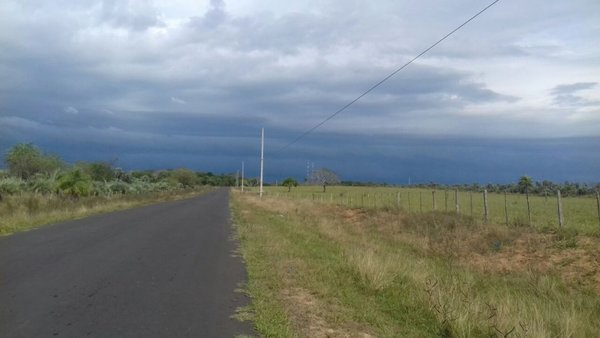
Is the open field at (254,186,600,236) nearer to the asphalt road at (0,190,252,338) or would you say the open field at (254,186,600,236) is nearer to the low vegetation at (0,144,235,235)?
the asphalt road at (0,190,252,338)

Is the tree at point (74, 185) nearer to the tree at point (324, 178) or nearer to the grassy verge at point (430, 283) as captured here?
the grassy verge at point (430, 283)

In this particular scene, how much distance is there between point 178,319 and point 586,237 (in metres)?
14.0

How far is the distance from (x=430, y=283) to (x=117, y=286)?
18.6 feet

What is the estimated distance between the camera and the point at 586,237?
1605cm

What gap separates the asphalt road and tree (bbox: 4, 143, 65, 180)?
157 ft

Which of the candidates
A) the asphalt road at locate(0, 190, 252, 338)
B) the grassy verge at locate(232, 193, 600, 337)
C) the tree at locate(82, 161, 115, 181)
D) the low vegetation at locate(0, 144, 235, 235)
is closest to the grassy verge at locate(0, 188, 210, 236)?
the low vegetation at locate(0, 144, 235, 235)

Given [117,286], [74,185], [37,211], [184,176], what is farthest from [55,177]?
[184,176]

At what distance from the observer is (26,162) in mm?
58844

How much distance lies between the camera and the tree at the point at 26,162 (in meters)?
58.3

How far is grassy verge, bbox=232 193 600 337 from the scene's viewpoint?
23.1 feet

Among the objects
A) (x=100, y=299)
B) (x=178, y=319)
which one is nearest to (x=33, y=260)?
(x=100, y=299)

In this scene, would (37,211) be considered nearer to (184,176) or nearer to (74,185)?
(74,185)

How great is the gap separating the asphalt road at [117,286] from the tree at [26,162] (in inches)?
1883

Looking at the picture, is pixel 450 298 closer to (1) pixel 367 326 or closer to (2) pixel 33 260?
(1) pixel 367 326
